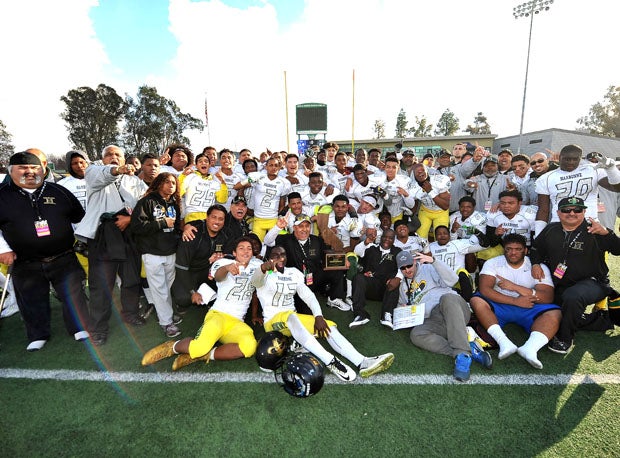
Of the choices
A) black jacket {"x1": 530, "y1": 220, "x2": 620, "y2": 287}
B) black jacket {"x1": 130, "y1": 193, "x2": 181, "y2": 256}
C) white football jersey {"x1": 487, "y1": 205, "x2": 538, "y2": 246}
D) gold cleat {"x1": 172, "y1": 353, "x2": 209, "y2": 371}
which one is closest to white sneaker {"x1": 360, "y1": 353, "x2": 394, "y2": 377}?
gold cleat {"x1": 172, "y1": 353, "x2": 209, "y2": 371}

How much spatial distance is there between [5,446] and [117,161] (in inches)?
137

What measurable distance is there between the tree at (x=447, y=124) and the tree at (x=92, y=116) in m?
73.4

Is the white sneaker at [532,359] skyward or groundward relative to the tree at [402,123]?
groundward

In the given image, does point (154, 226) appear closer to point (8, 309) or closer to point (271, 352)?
point (271, 352)

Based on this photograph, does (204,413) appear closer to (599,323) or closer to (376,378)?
(376,378)

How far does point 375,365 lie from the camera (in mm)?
3568

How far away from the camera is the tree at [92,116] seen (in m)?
42.7

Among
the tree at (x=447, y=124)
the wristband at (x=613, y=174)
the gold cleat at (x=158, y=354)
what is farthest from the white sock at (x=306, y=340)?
the tree at (x=447, y=124)

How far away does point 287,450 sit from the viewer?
9.00ft

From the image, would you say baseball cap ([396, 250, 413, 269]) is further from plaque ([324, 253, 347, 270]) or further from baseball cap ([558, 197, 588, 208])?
baseball cap ([558, 197, 588, 208])

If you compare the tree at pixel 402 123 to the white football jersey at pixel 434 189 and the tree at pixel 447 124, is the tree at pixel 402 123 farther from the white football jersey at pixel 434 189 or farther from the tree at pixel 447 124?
the white football jersey at pixel 434 189

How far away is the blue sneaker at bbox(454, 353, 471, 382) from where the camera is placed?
3.50 meters

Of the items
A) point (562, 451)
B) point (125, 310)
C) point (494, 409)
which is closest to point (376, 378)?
point (494, 409)

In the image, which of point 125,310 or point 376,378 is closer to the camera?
point 376,378
